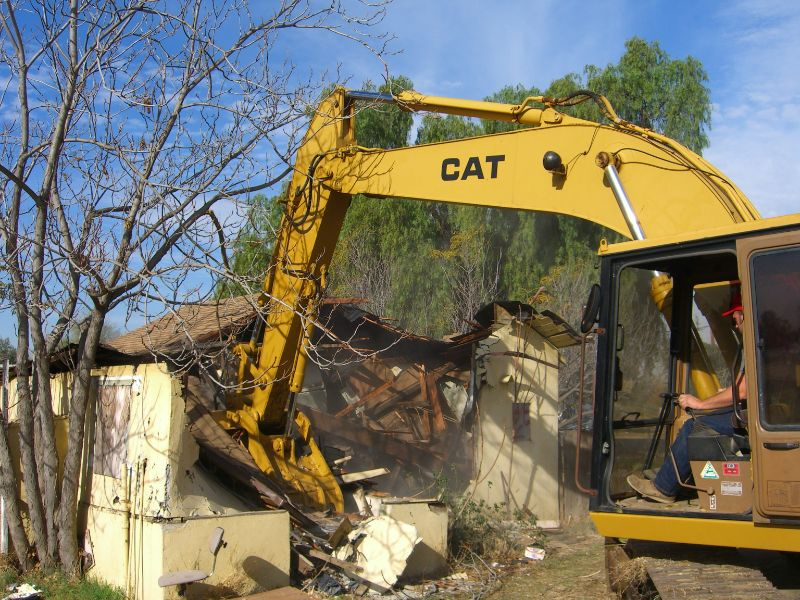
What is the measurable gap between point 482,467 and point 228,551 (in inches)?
233

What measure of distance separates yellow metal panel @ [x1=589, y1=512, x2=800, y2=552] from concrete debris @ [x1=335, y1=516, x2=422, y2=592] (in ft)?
9.49

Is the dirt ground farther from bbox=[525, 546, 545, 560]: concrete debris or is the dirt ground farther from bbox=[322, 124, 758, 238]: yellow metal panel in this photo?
bbox=[322, 124, 758, 238]: yellow metal panel

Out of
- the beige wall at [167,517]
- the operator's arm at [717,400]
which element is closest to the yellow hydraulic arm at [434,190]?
the beige wall at [167,517]

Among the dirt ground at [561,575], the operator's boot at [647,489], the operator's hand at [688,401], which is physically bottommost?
the dirt ground at [561,575]

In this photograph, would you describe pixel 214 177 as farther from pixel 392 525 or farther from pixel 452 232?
pixel 452 232

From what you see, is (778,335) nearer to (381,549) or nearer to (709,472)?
(709,472)

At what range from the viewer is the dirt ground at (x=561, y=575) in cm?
775

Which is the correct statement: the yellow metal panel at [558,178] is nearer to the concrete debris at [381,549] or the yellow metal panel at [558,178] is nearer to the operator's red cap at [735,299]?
the operator's red cap at [735,299]

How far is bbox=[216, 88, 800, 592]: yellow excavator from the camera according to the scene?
434cm

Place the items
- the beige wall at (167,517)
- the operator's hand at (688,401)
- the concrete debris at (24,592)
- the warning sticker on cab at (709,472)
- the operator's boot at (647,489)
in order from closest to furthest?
→ the warning sticker on cab at (709,472) → the operator's boot at (647,489) → the operator's hand at (688,401) → the beige wall at (167,517) → the concrete debris at (24,592)

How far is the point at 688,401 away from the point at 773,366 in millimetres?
1042

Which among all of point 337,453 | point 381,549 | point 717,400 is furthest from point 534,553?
point 717,400

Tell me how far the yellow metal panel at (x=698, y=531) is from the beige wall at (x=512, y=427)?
23.1 feet

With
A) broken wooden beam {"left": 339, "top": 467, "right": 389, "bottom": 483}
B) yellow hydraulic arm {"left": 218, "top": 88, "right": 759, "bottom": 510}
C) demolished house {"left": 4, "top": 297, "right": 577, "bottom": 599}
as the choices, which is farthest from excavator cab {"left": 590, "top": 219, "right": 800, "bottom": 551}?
broken wooden beam {"left": 339, "top": 467, "right": 389, "bottom": 483}
